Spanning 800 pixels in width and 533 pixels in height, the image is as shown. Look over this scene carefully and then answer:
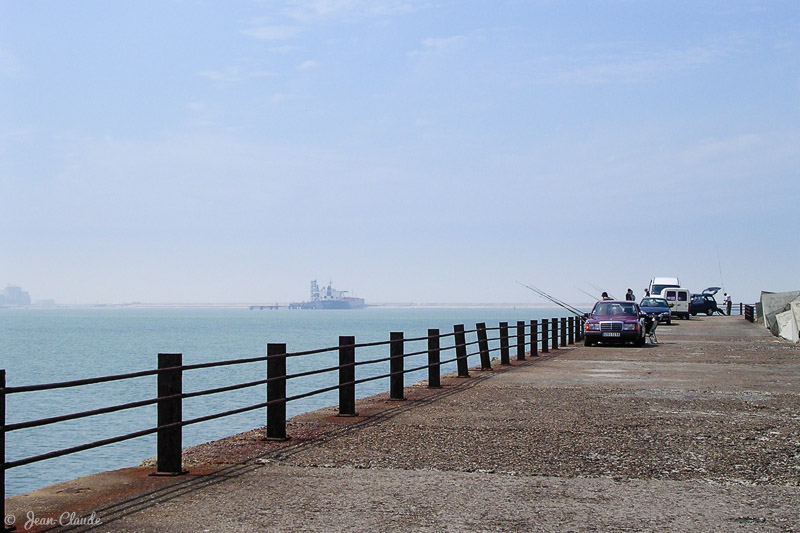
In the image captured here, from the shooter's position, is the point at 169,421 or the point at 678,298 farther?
the point at 678,298

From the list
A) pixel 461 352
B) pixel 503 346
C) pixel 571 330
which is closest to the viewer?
pixel 461 352

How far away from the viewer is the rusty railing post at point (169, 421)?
26.8 feet

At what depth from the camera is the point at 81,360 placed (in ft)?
274

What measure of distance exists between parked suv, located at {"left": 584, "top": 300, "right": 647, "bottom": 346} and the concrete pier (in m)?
16.4

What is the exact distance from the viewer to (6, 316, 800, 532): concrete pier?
21.3 feet

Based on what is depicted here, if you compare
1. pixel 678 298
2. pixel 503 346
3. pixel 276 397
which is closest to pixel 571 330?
pixel 503 346

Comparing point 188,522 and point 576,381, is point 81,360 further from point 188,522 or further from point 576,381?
point 188,522

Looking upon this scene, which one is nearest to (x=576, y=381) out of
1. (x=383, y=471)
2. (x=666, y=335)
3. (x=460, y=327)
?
(x=460, y=327)

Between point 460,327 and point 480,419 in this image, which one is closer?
point 480,419

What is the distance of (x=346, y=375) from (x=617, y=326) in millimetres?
20921

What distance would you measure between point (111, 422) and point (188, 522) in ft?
113

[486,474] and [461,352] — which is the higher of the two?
[461,352]

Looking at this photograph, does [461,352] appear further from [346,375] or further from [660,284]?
[660,284]

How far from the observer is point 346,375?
12258 mm
